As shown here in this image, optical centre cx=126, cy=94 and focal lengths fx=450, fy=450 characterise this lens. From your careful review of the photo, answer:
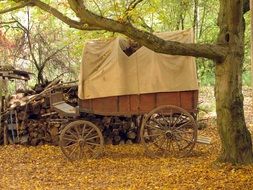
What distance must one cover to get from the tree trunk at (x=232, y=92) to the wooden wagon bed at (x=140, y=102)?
1665 mm

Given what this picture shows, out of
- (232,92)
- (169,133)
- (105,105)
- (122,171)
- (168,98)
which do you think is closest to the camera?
(232,92)

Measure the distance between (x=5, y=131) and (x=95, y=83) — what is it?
3.46 meters

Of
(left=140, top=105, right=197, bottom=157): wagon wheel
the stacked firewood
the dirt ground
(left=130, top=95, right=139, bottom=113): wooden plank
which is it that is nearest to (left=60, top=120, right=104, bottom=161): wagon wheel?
the dirt ground

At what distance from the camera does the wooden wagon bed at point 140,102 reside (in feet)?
31.0

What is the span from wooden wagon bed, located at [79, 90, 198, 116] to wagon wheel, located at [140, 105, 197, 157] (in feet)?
0.72

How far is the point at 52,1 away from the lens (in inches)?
498

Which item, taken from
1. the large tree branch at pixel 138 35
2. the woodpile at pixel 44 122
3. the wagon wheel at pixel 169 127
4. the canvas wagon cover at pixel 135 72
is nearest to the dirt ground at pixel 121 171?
the wagon wheel at pixel 169 127

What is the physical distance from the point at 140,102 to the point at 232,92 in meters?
2.43

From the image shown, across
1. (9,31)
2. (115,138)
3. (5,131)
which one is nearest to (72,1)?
(115,138)

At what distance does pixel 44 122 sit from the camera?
11.4 m

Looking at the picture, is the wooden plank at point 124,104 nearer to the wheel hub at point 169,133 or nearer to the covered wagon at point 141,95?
the covered wagon at point 141,95

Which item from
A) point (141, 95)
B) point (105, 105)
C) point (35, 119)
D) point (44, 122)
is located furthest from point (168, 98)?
point (35, 119)

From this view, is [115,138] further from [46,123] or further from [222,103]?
[222,103]

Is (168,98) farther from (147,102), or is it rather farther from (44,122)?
(44,122)
